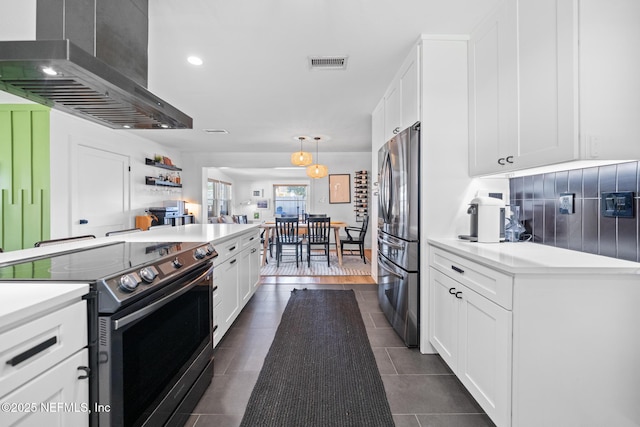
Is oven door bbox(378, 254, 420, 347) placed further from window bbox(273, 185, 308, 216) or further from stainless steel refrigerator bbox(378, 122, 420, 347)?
window bbox(273, 185, 308, 216)

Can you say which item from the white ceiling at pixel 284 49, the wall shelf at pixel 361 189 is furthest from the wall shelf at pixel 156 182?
the wall shelf at pixel 361 189

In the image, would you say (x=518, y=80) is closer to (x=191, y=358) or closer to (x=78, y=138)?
(x=191, y=358)

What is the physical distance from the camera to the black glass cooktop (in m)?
0.95

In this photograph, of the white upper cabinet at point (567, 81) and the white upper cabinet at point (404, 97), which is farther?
the white upper cabinet at point (404, 97)

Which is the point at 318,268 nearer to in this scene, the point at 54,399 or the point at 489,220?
the point at 489,220

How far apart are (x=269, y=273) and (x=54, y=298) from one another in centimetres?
385

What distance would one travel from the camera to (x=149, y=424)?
1.06m

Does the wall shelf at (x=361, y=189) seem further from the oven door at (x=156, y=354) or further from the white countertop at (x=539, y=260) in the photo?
the oven door at (x=156, y=354)

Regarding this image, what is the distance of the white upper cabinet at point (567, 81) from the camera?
1.18 m

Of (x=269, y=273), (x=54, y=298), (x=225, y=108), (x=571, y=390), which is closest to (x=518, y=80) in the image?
(x=571, y=390)

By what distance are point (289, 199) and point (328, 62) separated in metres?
8.13

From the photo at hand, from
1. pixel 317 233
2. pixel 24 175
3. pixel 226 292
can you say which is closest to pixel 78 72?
pixel 226 292

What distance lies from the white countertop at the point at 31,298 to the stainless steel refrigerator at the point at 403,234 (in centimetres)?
189

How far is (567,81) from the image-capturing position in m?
1.24
